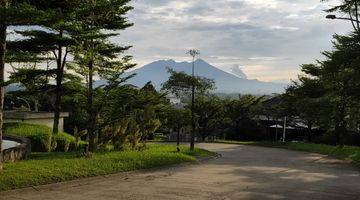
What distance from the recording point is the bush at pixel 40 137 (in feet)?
85.9

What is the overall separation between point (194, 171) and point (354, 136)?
116 ft

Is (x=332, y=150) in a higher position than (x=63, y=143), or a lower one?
lower

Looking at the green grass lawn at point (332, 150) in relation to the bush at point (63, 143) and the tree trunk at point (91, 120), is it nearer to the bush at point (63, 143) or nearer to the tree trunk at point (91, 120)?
the tree trunk at point (91, 120)

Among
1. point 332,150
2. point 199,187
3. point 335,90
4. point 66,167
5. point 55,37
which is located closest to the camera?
point 199,187

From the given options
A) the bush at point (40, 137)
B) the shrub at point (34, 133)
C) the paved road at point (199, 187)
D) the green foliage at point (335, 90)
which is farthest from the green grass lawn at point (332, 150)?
the shrub at point (34, 133)

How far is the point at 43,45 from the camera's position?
85.1 feet

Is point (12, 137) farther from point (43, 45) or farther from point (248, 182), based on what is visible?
point (248, 182)

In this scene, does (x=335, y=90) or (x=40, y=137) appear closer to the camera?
(x=40, y=137)

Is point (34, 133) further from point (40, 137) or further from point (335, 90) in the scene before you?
point (335, 90)

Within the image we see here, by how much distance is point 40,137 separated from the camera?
26.6 meters

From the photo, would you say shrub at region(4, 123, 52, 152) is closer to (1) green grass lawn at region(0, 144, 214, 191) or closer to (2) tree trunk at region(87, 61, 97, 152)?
(2) tree trunk at region(87, 61, 97, 152)

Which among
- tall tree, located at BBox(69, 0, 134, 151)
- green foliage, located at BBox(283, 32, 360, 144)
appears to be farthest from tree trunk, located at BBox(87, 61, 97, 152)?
green foliage, located at BBox(283, 32, 360, 144)

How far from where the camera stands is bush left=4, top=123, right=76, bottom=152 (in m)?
26.2

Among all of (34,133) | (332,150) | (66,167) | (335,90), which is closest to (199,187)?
(66,167)
